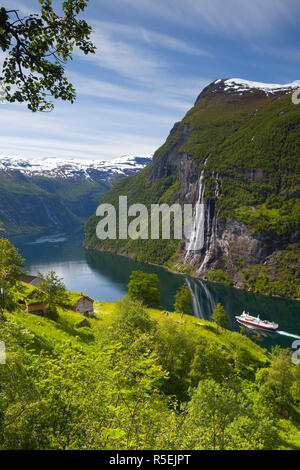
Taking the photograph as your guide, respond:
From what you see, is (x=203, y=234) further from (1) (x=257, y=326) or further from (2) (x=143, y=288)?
(2) (x=143, y=288)

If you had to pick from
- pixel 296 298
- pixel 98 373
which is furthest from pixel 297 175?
pixel 98 373

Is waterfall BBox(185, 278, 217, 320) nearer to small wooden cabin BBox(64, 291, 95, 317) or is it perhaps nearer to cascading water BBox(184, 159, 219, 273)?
cascading water BBox(184, 159, 219, 273)

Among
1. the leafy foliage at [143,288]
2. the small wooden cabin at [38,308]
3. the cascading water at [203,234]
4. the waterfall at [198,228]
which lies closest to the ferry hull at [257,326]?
the leafy foliage at [143,288]

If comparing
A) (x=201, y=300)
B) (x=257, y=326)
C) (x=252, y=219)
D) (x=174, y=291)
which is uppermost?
(x=252, y=219)

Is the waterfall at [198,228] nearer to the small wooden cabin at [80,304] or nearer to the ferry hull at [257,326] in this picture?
the ferry hull at [257,326]

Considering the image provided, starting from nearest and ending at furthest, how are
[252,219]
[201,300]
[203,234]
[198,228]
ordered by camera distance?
[201,300] < [252,219] < [203,234] < [198,228]

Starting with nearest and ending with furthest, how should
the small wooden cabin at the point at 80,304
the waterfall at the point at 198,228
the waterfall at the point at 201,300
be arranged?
the small wooden cabin at the point at 80,304, the waterfall at the point at 201,300, the waterfall at the point at 198,228

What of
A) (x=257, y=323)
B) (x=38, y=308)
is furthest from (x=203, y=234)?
(x=38, y=308)

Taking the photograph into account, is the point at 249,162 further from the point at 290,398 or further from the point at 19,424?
the point at 19,424

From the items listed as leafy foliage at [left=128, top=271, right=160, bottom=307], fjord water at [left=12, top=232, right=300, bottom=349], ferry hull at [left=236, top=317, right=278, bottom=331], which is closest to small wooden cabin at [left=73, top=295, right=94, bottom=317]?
leafy foliage at [left=128, top=271, right=160, bottom=307]
